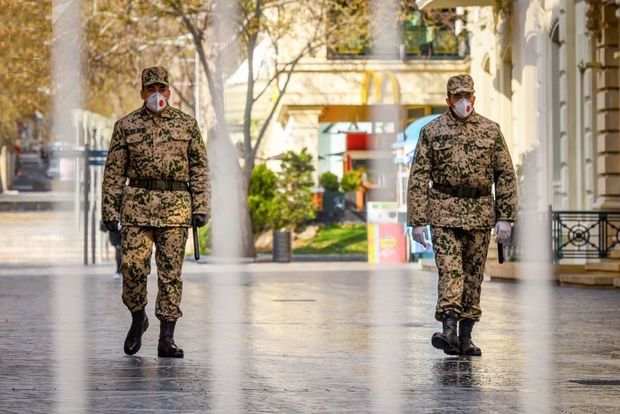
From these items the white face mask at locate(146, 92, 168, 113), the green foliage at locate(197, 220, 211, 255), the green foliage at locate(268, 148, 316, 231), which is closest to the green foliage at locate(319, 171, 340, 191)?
the green foliage at locate(268, 148, 316, 231)

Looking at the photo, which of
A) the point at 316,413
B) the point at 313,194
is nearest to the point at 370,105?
the point at 313,194

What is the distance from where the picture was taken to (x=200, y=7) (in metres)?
37.7

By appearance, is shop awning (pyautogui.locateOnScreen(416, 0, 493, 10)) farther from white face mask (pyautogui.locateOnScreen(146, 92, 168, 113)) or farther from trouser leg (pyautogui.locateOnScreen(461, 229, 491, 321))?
white face mask (pyautogui.locateOnScreen(146, 92, 168, 113))

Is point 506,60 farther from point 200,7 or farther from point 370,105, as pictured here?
point 370,105

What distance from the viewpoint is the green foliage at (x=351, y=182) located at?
161ft

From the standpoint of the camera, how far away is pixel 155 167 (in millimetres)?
12430

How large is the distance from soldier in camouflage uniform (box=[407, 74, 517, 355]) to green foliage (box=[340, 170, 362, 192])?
36.4 m

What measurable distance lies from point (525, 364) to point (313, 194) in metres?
34.1

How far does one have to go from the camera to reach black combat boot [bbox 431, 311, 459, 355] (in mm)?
12562

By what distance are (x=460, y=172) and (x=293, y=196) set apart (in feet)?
103

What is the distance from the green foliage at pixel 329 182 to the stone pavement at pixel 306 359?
26974mm

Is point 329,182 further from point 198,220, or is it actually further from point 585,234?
point 198,220

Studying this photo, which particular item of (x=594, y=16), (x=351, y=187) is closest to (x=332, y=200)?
(x=351, y=187)

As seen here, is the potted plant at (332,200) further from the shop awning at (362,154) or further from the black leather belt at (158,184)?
the black leather belt at (158,184)
